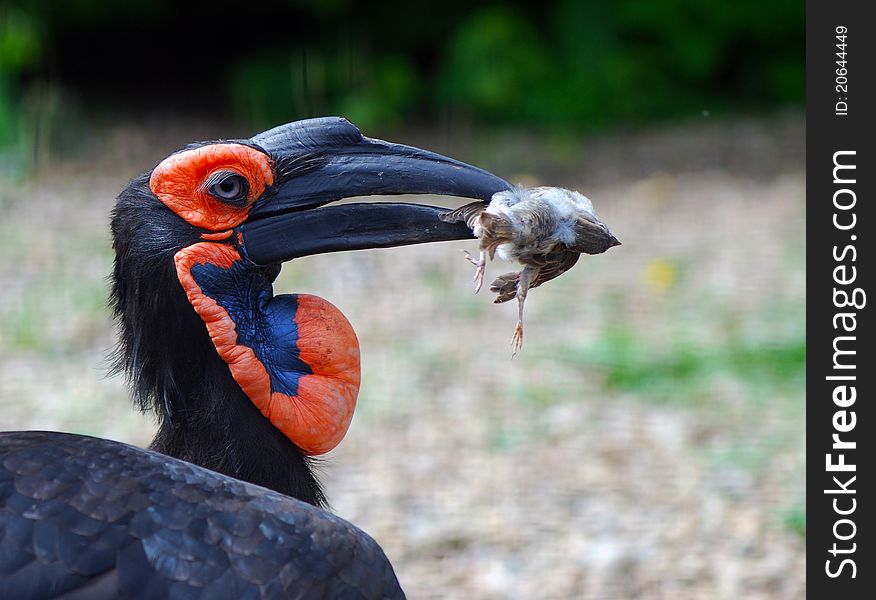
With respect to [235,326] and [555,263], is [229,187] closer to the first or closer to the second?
[235,326]

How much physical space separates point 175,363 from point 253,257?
232mm

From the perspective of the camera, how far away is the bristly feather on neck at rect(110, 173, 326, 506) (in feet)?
7.02

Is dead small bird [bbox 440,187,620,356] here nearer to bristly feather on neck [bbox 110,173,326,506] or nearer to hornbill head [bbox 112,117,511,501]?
hornbill head [bbox 112,117,511,501]

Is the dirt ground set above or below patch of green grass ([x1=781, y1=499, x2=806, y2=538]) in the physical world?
above

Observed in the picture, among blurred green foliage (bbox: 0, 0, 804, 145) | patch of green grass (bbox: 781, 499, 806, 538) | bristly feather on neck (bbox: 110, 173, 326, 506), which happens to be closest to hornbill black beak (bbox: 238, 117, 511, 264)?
bristly feather on neck (bbox: 110, 173, 326, 506)

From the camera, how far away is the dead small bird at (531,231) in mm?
2131

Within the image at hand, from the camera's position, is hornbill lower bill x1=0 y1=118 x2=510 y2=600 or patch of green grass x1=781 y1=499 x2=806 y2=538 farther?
patch of green grass x1=781 y1=499 x2=806 y2=538

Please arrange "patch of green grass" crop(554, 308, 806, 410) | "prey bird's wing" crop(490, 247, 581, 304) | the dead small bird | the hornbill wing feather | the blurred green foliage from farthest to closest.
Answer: the blurred green foliage → "patch of green grass" crop(554, 308, 806, 410) → "prey bird's wing" crop(490, 247, 581, 304) → the dead small bird → the hornbill wing feather

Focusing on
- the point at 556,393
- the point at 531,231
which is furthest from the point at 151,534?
the point at 556,393

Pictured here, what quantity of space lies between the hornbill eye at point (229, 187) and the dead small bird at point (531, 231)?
36 cm

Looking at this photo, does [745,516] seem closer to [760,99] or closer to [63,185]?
[63,185]

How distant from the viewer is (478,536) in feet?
11.7

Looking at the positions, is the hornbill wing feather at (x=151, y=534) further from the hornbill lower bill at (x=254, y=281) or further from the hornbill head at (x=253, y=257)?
the hornbill head at (x=253, y=257)


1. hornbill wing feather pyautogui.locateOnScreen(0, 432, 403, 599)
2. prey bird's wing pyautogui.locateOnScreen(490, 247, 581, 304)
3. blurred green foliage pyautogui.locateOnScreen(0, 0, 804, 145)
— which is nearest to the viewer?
hornbill wing feather pyautogui.locateOnScreen(0, 432, 403, 599)
